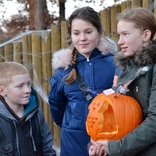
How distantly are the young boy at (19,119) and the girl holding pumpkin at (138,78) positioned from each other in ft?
2.62

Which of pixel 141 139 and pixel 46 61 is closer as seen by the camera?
pixel 141 139

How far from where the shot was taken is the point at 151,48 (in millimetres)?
2113

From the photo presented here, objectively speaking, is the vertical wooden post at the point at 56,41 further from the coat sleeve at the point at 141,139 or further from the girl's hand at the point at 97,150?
the coat sleeve at the point at 141,139

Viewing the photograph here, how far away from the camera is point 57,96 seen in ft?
10.3

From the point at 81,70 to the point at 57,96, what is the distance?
0.37m

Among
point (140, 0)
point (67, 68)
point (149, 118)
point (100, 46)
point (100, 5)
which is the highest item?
point (100, 5)

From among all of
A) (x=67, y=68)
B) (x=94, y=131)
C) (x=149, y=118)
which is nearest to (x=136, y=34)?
(x=149, y=118)

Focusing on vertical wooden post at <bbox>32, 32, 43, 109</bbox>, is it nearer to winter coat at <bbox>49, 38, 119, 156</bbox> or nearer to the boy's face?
winter coat at <bbox>49, 38, 119, 156</bbox>

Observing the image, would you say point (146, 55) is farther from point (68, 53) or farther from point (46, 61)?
point (46, 61)

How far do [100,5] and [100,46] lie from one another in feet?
48.6

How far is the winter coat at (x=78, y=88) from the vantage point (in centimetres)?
293

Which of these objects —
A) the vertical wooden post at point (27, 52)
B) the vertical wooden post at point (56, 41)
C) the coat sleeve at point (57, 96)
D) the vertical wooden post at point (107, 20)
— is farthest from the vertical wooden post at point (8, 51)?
the coat sleeve at point (57, 96)

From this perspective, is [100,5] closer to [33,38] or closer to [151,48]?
[33,38]

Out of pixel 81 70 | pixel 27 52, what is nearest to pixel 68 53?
pixel 81 70
